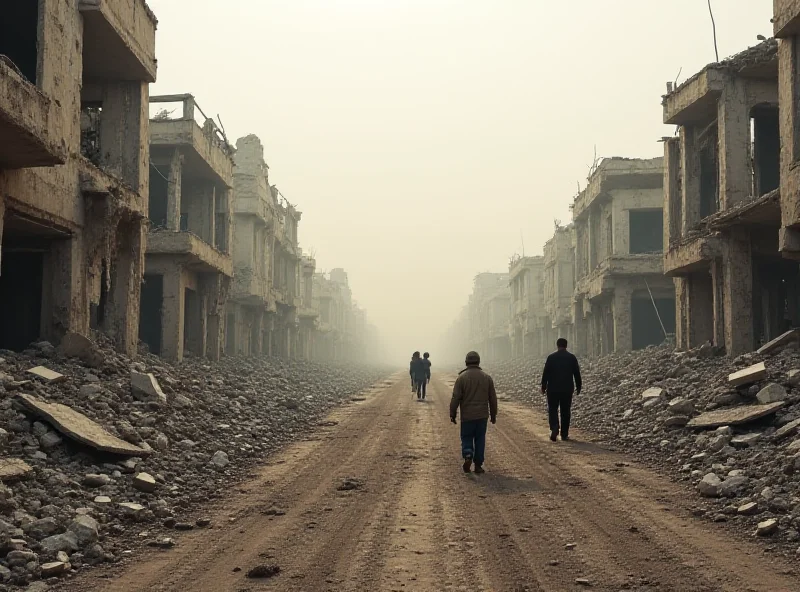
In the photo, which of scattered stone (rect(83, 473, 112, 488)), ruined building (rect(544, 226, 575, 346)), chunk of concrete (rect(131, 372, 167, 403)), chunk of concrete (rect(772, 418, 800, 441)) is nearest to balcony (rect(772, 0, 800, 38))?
chunk of concrete (rect(772, 418, 800, 441))

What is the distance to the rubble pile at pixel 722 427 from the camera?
7.26 m

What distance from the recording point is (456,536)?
21.1 ft

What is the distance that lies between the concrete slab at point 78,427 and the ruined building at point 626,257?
73.9 ft

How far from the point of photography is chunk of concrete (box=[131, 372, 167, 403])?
1261 cm

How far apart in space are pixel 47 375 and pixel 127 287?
6.33 m

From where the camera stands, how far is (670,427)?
39.5ft

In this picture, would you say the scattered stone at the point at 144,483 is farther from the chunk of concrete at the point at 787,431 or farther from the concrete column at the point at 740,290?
the concrete column at the point at 740,290

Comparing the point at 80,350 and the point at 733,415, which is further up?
the point at 80,350

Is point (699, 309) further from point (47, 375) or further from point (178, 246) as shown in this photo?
point (47, 375)

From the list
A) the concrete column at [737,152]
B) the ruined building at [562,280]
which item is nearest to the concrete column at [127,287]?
the concrete column at [737,152]

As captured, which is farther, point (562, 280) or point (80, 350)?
point (562, 280)

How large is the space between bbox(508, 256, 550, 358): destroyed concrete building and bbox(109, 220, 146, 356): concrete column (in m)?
37.5

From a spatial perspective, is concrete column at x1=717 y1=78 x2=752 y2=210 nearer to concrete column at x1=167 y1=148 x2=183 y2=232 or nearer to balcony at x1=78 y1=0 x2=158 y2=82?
balcony at x1=78 y1=0 x2=158 y2=82

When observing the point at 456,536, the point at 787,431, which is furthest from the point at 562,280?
the point at 456,536
